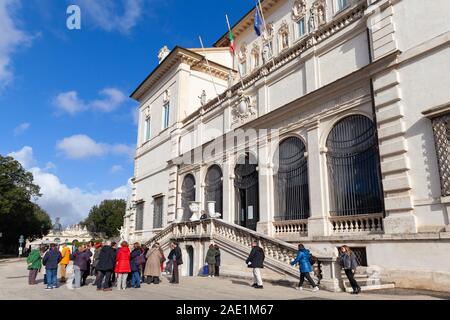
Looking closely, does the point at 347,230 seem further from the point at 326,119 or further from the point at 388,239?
the point at 326,119

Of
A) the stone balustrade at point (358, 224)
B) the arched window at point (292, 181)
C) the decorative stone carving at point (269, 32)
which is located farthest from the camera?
the decorative stone carving at point (269, 32)

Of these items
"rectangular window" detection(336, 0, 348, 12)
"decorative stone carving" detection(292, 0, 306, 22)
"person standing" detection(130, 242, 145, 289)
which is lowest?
"person standing" detection(130, 242, 145, 289)

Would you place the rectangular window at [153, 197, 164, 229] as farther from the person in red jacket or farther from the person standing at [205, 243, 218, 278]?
the person in red jacket

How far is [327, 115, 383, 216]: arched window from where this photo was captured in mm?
13727

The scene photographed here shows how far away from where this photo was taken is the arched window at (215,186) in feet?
72.7

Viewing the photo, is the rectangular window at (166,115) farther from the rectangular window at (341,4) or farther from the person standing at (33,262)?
the person standing at (33,262)

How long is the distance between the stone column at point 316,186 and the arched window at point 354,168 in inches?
11.0

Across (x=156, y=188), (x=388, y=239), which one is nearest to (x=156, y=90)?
(x=156, y=188)

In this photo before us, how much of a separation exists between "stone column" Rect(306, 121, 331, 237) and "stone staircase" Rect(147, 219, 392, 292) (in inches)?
44.8

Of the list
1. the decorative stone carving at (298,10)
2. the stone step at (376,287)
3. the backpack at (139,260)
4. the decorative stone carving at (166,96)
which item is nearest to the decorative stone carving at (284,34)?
the decorative stone carving at (298,10)

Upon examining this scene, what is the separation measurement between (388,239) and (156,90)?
79.2ft

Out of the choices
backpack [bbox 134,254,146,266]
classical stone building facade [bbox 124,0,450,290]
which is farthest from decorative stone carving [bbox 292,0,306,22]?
backpack [bbox 134,254,146,266]

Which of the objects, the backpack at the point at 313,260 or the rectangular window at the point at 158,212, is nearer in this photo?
the backpack at the point at 313,260

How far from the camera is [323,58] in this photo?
16.7 meters
